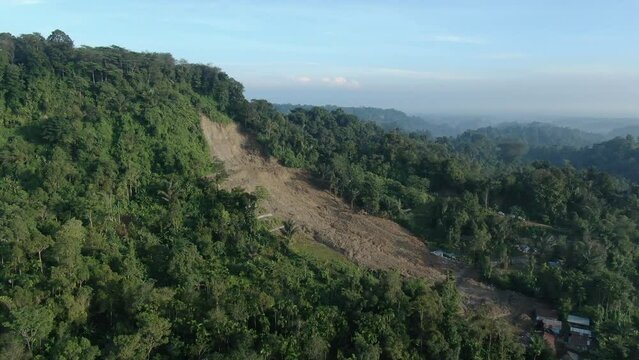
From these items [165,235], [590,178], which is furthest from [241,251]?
[590,178]

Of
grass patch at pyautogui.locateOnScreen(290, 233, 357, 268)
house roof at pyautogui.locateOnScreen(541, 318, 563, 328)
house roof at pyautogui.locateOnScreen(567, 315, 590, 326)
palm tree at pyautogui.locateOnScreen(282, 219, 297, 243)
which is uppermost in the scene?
palm tree at pyautogui.locateOnScreen(282, 219, 297, 243)

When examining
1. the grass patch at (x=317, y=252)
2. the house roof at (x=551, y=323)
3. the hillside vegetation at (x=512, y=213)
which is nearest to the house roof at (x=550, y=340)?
the house roof at (x=551, y=323)

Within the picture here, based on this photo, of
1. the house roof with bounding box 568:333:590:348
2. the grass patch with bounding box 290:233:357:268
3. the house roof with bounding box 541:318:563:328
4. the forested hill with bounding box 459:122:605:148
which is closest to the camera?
the house roof with bounding box 568:333:590:348

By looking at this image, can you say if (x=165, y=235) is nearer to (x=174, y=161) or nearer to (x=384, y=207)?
(x=174, y=161)

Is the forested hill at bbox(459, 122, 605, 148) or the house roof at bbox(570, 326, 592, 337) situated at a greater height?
the forested hill at bbox(459, 122, 605, 148)

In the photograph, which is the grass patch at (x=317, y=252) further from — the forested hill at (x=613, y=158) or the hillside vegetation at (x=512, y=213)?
the forested hill at (x=613, y=158)

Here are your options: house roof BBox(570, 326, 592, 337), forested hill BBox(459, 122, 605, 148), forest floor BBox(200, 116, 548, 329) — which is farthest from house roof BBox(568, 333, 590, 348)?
forested hill BBox(459, 122, 605, 148)

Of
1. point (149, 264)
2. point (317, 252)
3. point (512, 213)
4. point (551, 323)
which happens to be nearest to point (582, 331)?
point (551, 323)

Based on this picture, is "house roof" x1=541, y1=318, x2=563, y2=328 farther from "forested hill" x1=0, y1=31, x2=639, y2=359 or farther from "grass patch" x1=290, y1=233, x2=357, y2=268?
"grass patch" x1=290, y1=233, x2=357, y2=268
